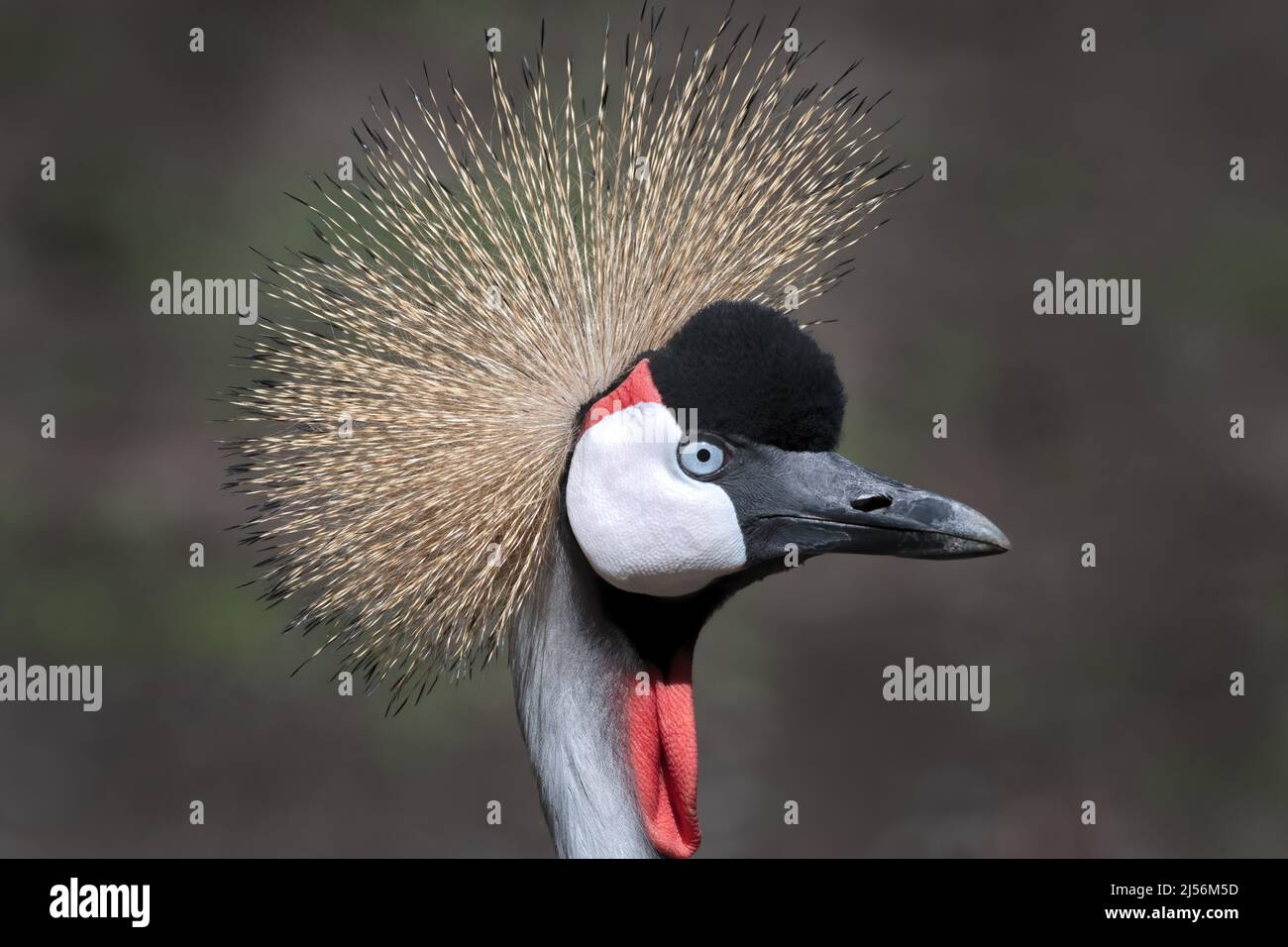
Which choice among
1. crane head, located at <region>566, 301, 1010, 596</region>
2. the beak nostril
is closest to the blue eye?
crane head, located at <region>566, 301, 1010, 596</region>

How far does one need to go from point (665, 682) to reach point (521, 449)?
32cm

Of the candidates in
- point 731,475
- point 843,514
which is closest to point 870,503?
point 843,514

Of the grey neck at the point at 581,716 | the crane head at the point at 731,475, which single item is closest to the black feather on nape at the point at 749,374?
the crane head at the point at 731,475

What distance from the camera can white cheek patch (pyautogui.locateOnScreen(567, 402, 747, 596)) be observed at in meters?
1.78

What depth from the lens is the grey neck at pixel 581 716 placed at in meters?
1.84

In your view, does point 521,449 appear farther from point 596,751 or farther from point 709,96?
point 709,96

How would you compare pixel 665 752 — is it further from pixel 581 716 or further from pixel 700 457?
pixel 700 457

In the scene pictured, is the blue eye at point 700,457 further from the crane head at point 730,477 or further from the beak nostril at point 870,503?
the beak nostril at point 870,503

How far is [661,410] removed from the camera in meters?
1.78

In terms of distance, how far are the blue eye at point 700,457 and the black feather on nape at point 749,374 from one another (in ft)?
0.07

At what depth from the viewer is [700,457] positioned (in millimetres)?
1795

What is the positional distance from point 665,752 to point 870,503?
383 mm

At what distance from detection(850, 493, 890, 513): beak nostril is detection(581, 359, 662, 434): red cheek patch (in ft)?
0.82

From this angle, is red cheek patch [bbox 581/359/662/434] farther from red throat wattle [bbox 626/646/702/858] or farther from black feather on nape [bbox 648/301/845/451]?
red throat wattle [bbox 626/646/702/858]
